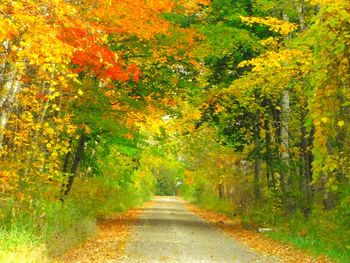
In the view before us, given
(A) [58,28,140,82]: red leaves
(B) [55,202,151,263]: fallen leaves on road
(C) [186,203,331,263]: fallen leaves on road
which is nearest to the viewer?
(B) [55,202,151,263]: fallen leaves on road

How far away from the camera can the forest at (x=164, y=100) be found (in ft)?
29.3

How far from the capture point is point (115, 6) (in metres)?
16.2

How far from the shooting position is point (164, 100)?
844 inches

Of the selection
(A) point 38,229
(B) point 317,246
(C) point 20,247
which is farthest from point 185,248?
(C) point 20,247

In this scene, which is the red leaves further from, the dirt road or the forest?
the dirt road

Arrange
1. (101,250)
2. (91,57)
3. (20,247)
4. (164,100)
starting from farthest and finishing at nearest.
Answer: (164,100) → (91,57) → (101,250) → (20,247)

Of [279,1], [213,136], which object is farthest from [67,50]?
[213,136]

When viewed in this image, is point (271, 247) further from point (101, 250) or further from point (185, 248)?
point (101, 250)

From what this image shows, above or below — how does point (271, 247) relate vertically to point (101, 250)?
below

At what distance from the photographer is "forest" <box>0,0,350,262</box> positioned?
29.3 feet

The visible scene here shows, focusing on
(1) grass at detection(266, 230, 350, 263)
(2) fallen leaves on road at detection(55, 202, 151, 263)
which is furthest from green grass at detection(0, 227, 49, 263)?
(1) grass at detection(266, 230, 350, 263)

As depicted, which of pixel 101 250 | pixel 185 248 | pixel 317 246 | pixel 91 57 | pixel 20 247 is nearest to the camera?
pixel 20 247

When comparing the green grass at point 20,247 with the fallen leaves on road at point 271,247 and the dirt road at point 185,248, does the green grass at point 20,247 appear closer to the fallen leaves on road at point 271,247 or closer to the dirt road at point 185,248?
the dirt road at point 185,248

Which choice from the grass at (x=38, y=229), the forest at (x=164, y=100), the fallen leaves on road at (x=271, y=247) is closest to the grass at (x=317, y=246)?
the forest at (x=164, y=100)
